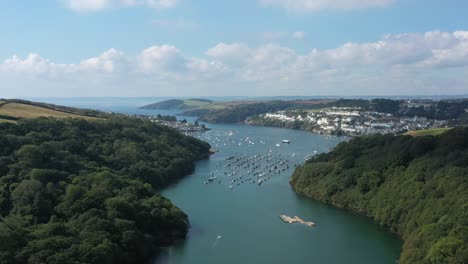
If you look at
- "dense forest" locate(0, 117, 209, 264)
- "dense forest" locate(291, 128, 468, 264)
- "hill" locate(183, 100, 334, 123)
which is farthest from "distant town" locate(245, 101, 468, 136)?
"dense forest" locate(0, 117, 209, 264)

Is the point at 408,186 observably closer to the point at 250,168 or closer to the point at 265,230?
the point at 265,230

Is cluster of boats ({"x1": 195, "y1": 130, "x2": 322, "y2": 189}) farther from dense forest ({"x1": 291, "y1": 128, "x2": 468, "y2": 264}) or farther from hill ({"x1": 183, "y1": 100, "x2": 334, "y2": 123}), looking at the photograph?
hill ({"x1": 183, "y1": 100, "x2": 334, "y2": 123})

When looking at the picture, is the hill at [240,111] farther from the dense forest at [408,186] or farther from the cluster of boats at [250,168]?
the dense forest at [408,186]

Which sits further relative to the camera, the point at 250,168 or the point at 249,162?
the point at 249,162

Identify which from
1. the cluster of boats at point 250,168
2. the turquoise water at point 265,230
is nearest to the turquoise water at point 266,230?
the turquoise water at point 265,230

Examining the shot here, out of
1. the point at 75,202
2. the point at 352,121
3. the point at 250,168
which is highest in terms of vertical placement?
the point at 75,202

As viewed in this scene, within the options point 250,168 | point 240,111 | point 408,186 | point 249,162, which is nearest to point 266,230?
point 408,186
